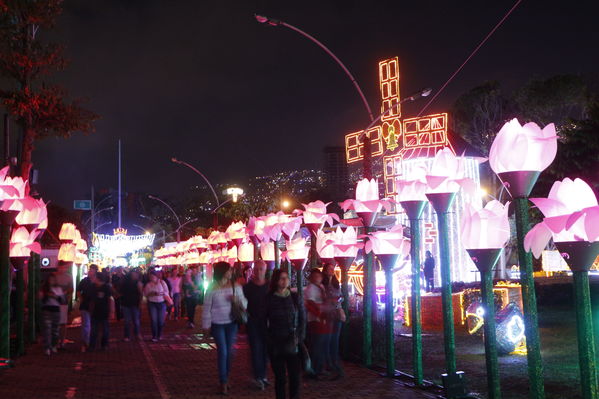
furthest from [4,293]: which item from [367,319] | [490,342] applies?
[490,342]

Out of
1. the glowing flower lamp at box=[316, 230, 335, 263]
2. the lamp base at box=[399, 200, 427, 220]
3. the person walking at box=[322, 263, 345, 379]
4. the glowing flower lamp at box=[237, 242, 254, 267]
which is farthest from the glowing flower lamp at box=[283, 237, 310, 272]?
the glowing flower lamp at box=[237, 242, 254, 267]

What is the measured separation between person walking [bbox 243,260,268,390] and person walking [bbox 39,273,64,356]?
628cm

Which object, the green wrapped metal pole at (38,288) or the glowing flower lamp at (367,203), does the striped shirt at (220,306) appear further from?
the green wrapped metal pole at (38,288)

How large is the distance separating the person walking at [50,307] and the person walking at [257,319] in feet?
20.6

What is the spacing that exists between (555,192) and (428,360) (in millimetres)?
7019

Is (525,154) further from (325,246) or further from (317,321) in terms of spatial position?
(325,246)

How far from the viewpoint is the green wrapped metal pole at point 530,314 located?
630 centimetres

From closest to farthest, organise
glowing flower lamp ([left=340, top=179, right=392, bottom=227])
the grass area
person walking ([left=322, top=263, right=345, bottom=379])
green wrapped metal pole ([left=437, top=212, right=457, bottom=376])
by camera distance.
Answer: green wrapped metal pole ([left=437, top=212, right=457, bottom=376]) → the grass area → person walking ([left=322, top=263, right=345, bottom=379]) → glowing flower lamp ([left=340, top=179, right=392, bottom=227])

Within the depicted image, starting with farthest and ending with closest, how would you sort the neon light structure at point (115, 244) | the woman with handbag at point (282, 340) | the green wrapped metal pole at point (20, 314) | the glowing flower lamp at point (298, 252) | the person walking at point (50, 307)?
the neon light structure at point (115, 244)
the person walking at point (50, 307)
the green wrapped metal pole at point (20, 314)
the glowing flower lamp at point (298, 252)
the woman with handbag at point (282, 340)

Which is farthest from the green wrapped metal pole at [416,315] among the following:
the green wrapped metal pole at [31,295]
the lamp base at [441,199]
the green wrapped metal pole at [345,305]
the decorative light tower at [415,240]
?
the green wrapped metal pole at [31,295]

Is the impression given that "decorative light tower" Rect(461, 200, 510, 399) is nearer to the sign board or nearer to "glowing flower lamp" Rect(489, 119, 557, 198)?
"glowing flower lamp" Rect(489, 119, 557, 198)

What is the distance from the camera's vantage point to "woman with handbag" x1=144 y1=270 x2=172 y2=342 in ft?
51.6

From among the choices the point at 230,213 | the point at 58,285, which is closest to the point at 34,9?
the point at 58,285

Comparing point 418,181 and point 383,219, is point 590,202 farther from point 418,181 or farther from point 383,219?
point 383,219
